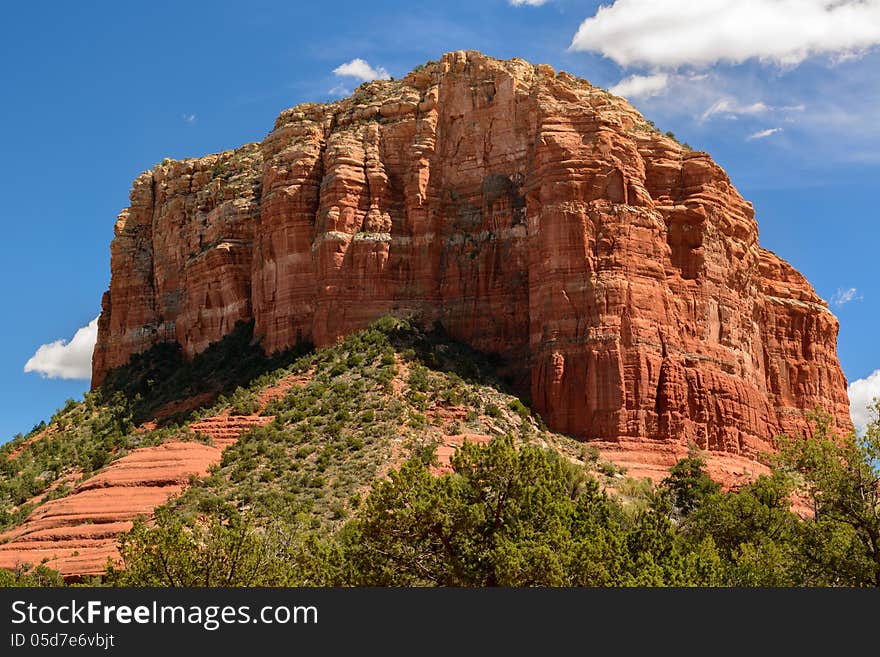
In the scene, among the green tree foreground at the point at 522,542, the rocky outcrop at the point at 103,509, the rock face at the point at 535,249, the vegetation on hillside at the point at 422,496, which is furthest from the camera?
the rock face at the point at 535,249

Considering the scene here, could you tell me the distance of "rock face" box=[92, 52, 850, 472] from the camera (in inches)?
3086

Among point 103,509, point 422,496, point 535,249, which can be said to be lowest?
point 422,496

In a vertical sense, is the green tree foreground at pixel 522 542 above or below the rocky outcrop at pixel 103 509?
below

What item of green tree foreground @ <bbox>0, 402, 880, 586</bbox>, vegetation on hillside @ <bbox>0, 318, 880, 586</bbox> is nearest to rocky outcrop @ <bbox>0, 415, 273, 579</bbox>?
vegetation on hillside @ <bbox>0, 318, 880, 586</bbox>

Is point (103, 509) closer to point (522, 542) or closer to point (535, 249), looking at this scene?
point (535, 249)

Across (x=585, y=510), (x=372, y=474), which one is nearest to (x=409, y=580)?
(x=585, y=510)

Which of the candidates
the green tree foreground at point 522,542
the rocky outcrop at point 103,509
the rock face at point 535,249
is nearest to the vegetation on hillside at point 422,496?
the green tree foreground at point 522,542

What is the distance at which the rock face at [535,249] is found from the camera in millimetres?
78375

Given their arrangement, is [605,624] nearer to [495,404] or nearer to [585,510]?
[585,510]

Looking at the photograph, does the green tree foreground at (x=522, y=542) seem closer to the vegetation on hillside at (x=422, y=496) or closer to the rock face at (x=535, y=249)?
the vegetation on hillside at (x=422, y=496)

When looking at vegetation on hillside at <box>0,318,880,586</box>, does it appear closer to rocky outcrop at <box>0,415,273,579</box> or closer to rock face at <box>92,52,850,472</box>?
rocky outcrop at <box>0,415,273,579</box>

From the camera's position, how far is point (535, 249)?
8156cm

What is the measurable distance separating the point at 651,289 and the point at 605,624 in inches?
1959

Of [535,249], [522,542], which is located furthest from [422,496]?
[535,249]
